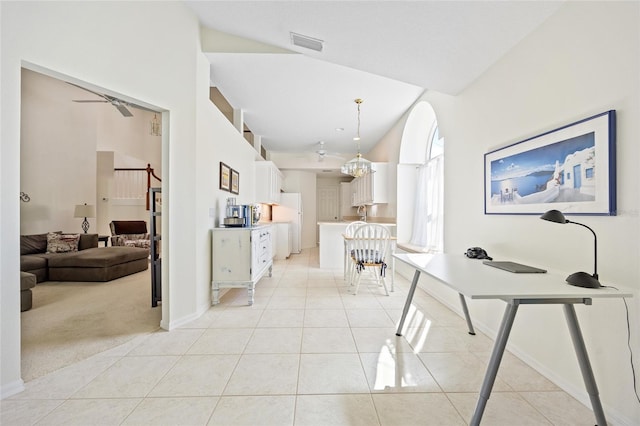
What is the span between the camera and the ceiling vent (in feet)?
8.57

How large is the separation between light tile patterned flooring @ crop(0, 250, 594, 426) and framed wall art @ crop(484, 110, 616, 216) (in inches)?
46.3

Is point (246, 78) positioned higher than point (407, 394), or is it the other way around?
point (246, 78)

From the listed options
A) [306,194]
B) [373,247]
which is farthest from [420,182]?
[306,194]

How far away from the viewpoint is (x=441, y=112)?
10.7 feet

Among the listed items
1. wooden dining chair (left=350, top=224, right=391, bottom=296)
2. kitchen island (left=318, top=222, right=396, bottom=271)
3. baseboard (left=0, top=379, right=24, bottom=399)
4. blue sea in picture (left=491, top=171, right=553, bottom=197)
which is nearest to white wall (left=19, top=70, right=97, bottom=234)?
baseboard (left=0, top=379, right=24, bottom=399)

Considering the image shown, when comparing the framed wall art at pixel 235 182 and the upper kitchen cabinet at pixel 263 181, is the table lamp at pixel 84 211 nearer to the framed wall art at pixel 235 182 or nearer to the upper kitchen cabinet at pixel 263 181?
the upper kitchen cabinet at pixel 263 181

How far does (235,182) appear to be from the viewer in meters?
4.12

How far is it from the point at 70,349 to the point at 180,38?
117 inches

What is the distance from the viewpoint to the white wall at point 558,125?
1311mm

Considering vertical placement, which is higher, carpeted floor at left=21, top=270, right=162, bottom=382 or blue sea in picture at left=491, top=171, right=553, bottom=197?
blue sea in picture at left=491, top=171, right=553, bottom=197

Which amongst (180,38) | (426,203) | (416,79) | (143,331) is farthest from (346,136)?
(143,331)

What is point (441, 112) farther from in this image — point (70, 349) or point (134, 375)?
point (70, 349)

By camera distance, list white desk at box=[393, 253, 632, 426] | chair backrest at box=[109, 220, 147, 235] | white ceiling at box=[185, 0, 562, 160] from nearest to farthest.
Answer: white desk at box=[393, 253, 632, 426] → white ceiling at box=[185, 0, 562, 160] → chair backrest at box=[109, 220, 147, 235]

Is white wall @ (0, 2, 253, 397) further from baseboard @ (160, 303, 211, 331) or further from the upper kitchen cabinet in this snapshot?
the upper kitchen cabinet
